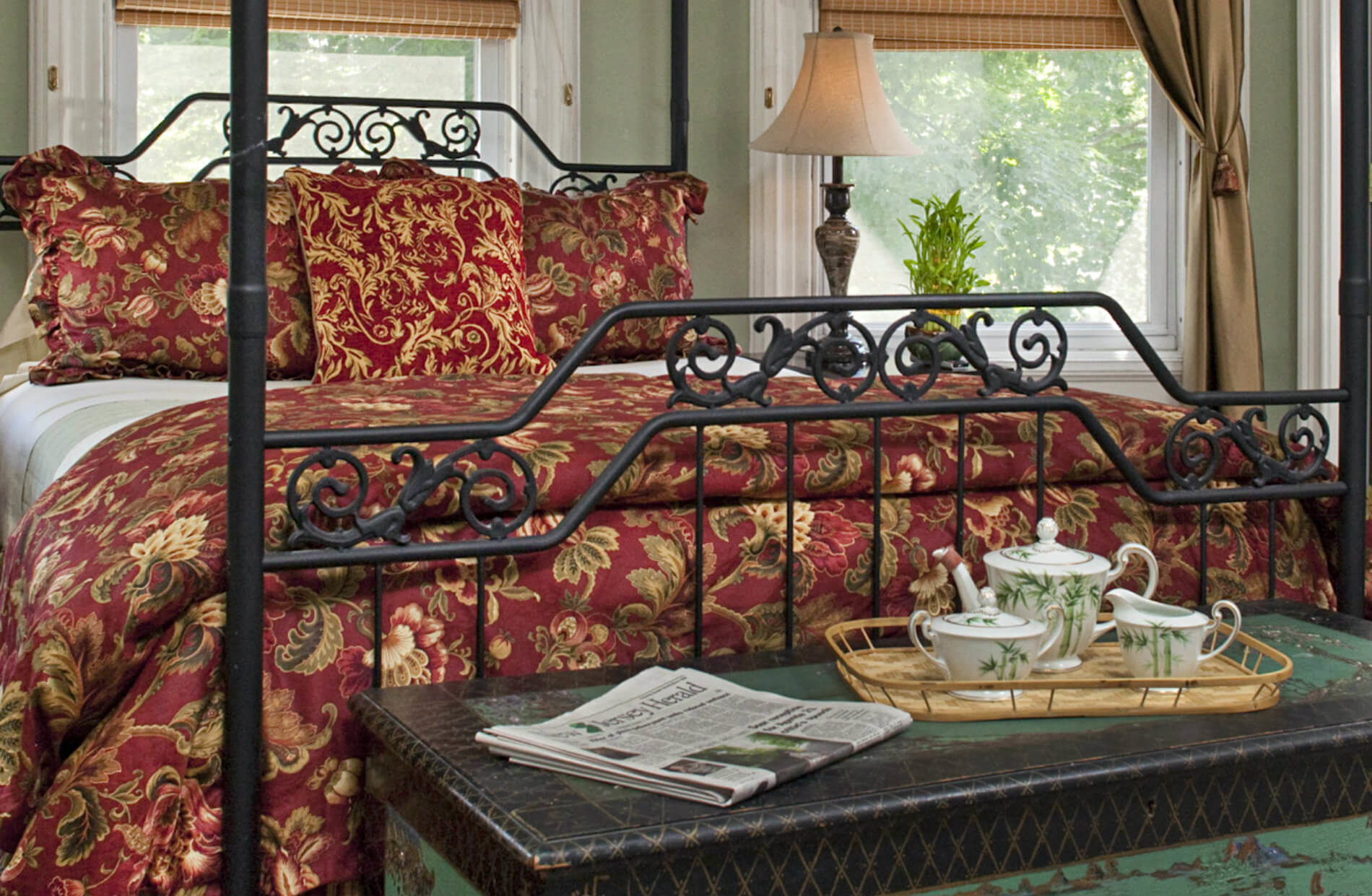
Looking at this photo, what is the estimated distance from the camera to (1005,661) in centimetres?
149

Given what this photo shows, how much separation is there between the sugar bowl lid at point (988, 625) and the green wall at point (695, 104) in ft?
8.15

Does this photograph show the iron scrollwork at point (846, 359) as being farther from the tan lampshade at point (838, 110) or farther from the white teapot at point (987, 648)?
the tan lampshade at point (838, 110)

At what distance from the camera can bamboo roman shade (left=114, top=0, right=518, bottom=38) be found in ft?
11.4

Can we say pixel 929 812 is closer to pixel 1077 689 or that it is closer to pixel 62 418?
pixel 1077 689

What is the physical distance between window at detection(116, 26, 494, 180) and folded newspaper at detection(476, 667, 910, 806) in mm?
2475

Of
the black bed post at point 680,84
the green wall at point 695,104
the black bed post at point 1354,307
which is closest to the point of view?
the black bed post at point 1354,307

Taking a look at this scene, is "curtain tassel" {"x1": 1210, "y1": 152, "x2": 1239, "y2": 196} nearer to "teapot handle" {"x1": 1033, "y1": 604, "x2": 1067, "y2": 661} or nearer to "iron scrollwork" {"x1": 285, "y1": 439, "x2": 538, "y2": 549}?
"teapot handle" {"x1": 1033, "y1": 604, "x2": 1067, "y2": 661}

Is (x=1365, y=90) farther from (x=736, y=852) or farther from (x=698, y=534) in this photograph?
(x=736, y=852)

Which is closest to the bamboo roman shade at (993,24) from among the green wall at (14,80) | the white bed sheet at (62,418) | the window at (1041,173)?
the window at (1041,173)

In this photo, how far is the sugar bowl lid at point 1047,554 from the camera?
1602mm

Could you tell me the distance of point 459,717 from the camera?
1435 millimetres

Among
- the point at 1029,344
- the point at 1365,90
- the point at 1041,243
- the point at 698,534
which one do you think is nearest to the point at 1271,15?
the point at 1041,243

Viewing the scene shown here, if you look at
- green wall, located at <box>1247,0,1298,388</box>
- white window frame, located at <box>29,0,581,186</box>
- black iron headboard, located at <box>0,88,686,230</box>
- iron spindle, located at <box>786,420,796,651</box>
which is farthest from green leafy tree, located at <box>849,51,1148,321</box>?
iron spindle, located at <box>786,420,796,651</box>

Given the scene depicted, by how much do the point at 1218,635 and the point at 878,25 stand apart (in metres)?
2.57
